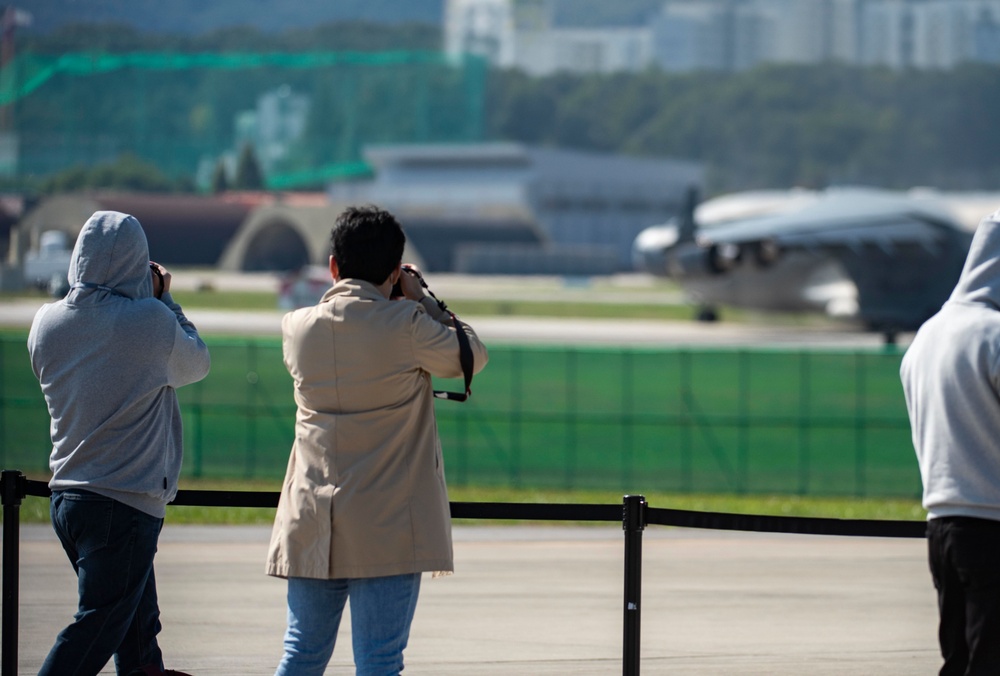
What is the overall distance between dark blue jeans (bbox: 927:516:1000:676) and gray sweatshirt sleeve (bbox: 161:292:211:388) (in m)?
2.86

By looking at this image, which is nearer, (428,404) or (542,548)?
(428,404)

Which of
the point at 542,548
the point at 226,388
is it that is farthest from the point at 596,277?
the point at 542,548

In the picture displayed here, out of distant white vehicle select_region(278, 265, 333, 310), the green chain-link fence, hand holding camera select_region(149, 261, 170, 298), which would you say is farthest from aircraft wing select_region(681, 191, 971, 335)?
hand holding camera select_region(149, 261, 170, 298)

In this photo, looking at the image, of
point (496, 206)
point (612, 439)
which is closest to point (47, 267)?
point (612, 439)

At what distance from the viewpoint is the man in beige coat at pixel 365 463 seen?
5.07 meters

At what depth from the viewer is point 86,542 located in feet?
18.1

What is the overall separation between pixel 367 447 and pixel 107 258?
4.53ft

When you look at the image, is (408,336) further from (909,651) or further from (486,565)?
(486,565)

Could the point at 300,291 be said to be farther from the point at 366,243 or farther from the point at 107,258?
the point at 366,243

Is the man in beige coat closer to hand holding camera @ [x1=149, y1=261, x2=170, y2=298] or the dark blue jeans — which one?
hand holding camera @ [x1=149, y1=261, x2=170, y2=298]

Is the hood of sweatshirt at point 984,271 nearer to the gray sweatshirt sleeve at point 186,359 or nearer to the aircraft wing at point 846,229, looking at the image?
the gray sweatshirt sleeve at point 186,359

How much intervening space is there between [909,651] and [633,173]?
5115 inches

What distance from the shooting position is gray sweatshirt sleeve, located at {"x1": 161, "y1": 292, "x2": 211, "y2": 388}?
18.3 ft

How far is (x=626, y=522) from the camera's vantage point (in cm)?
643
